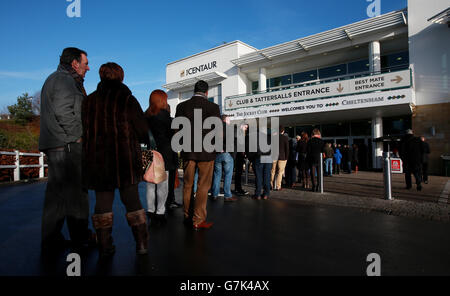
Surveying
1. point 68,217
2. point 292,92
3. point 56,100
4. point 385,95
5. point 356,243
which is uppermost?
point 292,92

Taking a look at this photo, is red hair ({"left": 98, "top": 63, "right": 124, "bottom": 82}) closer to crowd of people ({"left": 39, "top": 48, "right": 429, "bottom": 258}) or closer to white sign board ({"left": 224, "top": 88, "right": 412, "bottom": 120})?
crowd of people ({"left": 39, "top": 48, "right": 429, "bottom": 258})

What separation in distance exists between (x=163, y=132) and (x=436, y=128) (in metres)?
16.1

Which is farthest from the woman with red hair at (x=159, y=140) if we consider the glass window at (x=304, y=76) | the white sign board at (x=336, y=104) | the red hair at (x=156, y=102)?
the glass window at (x=304, y=76)

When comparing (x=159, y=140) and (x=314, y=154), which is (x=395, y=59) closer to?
(x=314, y=154)

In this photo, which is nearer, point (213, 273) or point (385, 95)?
point (213, 273)

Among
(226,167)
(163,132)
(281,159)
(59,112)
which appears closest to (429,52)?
(281,159)

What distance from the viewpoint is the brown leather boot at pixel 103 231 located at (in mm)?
2291

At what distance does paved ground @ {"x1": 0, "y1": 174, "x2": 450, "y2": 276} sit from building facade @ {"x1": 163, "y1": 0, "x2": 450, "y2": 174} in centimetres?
1209

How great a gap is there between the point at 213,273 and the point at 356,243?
1689mm
